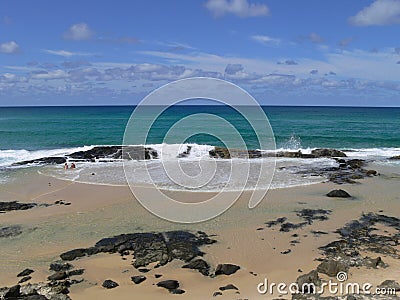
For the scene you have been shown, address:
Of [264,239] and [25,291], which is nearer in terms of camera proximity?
[25,291]

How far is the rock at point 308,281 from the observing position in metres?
7.78

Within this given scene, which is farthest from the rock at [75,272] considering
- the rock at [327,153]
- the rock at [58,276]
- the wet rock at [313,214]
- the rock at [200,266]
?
the rock at [327,153]

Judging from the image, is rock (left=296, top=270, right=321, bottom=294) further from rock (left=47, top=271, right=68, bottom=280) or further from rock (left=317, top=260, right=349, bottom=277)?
rock (left=47, top=271, right=68, bottom=280)

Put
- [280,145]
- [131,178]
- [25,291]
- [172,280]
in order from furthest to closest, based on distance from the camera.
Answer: [280,145] → [131,178] → [172,280] → [25,291]

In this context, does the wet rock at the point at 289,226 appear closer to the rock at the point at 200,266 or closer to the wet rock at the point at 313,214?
the wet rock at the point at 313,214

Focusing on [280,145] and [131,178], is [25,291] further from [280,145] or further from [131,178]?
[280,145]

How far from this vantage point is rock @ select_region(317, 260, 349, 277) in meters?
8.50

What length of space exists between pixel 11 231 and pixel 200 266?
257 inches

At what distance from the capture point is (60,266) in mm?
9148

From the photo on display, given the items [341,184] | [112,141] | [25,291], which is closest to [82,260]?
[25,291]

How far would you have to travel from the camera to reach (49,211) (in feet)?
45.7

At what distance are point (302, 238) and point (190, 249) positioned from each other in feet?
11.2

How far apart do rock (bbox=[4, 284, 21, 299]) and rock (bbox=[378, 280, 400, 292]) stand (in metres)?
7.49

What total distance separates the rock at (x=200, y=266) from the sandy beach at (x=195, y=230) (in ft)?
0.53
